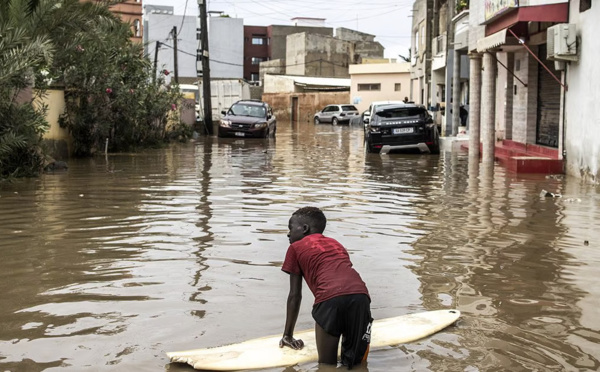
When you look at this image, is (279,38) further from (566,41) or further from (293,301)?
(293,301)

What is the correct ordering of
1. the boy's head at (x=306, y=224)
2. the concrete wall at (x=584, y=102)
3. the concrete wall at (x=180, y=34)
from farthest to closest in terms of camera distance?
the concrete wall at (x=180, y=34)
the concrete wall at (x=584, y=102)
the boy's head at (x=306, y=224)

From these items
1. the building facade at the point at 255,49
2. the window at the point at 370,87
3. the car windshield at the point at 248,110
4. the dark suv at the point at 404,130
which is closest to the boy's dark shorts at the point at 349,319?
the dark suv at the point at 404,130

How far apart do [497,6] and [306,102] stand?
48141mm

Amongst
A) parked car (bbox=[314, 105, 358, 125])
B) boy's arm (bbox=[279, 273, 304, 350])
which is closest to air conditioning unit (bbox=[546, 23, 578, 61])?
boy's arm (bbox=[279, 273, 304, 350])

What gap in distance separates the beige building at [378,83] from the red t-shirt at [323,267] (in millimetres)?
59104

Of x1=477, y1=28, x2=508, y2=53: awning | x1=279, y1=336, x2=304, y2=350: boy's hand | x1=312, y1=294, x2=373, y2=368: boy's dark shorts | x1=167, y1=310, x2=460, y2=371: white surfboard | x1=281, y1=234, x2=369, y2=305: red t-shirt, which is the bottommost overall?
x1=167, y1=310, x2=460, y2=371: white surfboard

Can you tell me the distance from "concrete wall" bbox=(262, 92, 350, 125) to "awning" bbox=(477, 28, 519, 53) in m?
45.9

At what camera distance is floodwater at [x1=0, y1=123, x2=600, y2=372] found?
16.7ft

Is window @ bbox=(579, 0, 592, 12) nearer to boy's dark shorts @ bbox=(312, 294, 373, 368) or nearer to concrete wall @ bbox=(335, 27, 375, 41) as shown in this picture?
boy's dark shorts @ bbox=(312, 294, 373, 368)

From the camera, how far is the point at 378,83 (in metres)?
64.1

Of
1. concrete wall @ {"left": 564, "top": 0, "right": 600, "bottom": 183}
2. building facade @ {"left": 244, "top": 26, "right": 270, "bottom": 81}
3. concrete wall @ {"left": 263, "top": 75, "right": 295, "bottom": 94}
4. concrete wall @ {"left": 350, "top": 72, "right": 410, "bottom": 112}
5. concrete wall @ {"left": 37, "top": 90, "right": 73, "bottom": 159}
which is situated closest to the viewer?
concrete wall @ {"left": 564, "top": 0, "right": 600, "bottom": 183}

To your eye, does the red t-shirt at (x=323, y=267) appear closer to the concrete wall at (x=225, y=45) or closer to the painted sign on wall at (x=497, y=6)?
the painted sign on wall at (x=497, y=6)

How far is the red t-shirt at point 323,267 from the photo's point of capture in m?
4.49

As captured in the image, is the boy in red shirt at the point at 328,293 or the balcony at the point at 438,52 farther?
the balcony at the point at 438,52
